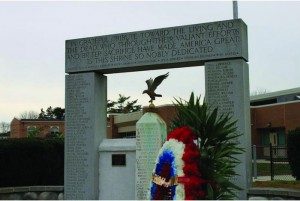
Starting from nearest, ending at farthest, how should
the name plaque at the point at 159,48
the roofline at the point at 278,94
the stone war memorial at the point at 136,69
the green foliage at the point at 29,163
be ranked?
1. the stone war memorial at the point at 136,69
2. the name plaque at the point at 159,48
3. the green foliage at the point at 29,163
4. the roofline at the point at 278,94

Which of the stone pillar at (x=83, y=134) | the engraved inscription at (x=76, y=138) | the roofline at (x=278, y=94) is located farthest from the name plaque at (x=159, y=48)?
the roofline at (x=278, y=94)

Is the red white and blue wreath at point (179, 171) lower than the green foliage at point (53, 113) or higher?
lower

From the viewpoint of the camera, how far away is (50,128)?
200 ft

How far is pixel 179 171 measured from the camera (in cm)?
595

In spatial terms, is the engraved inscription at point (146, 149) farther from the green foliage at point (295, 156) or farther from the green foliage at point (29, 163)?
the green foliage at point (295, 156)

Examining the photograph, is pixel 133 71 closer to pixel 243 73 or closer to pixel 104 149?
pixel 104 149

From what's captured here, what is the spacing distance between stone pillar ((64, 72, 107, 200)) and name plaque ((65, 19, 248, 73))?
0.44 m

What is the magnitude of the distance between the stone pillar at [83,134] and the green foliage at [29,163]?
1656mm

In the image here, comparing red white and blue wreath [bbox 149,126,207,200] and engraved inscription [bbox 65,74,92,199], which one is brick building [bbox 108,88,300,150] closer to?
engraved inscription [bbox 65,74,92,199]

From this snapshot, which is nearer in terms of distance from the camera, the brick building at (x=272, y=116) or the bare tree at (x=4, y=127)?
the brick building at (x=272, y=116)

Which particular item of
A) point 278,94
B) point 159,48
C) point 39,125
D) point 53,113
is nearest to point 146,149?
point 159,48

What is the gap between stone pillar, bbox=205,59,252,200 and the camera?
9617mm

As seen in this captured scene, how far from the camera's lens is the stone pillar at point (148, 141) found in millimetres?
9109

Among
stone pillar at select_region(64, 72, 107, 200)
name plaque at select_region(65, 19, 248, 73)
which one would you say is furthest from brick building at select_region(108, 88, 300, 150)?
name plaque at select_region(65, 19, 248, 73)
